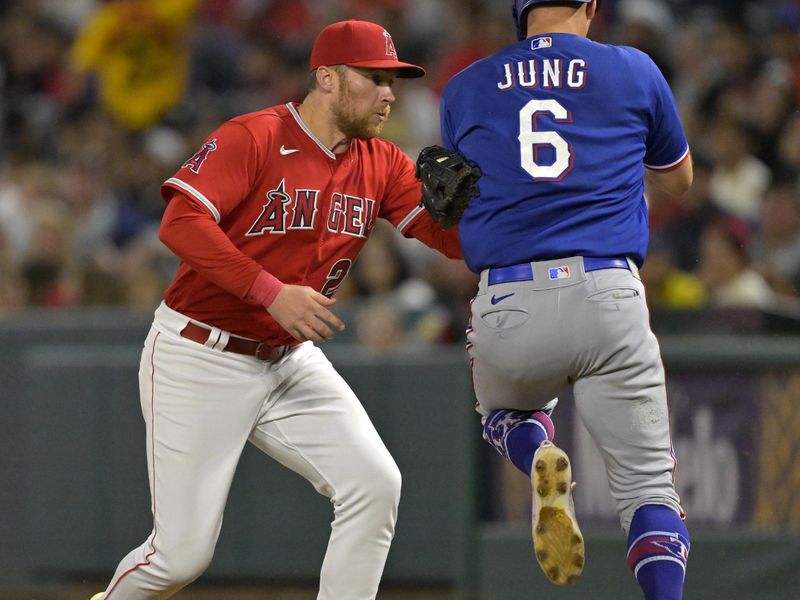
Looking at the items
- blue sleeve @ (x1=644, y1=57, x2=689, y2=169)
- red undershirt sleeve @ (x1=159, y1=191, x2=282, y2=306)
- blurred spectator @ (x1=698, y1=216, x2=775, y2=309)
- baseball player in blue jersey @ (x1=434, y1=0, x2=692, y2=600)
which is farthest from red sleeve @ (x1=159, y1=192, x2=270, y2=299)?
blurred spectator @ (x1=698, y1=216, x2=775, y2=309)

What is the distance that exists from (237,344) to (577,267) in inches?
51.6

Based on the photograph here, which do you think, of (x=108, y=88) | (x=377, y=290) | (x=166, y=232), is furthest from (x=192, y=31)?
(x=166, y=232)

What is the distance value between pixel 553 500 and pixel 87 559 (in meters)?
4.38

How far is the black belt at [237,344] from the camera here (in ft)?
15.4

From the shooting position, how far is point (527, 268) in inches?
160

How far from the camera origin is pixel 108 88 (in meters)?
11.7

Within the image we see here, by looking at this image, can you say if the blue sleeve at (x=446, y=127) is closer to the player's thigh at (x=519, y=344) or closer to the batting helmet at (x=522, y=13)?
the batting helmet at (x=522, y=13)

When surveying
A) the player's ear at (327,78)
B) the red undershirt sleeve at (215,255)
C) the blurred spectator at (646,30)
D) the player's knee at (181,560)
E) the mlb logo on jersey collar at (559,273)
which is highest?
the blurred spectator at (646,30)

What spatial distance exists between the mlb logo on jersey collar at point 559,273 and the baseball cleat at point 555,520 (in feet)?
1.65

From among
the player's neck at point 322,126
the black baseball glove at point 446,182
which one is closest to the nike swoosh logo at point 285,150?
the player's neck at point 322,126

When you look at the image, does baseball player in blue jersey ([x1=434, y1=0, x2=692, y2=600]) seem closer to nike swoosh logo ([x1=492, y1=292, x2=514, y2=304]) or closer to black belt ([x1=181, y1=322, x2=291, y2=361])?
nike swoosh logo ([x1=492, y1=292, x2=514, y2=304])

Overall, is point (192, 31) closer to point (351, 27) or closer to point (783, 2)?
point (783, 2)

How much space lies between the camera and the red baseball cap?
4.58 meters

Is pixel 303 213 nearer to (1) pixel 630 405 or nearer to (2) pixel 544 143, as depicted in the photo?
(2) pixel 544 143
